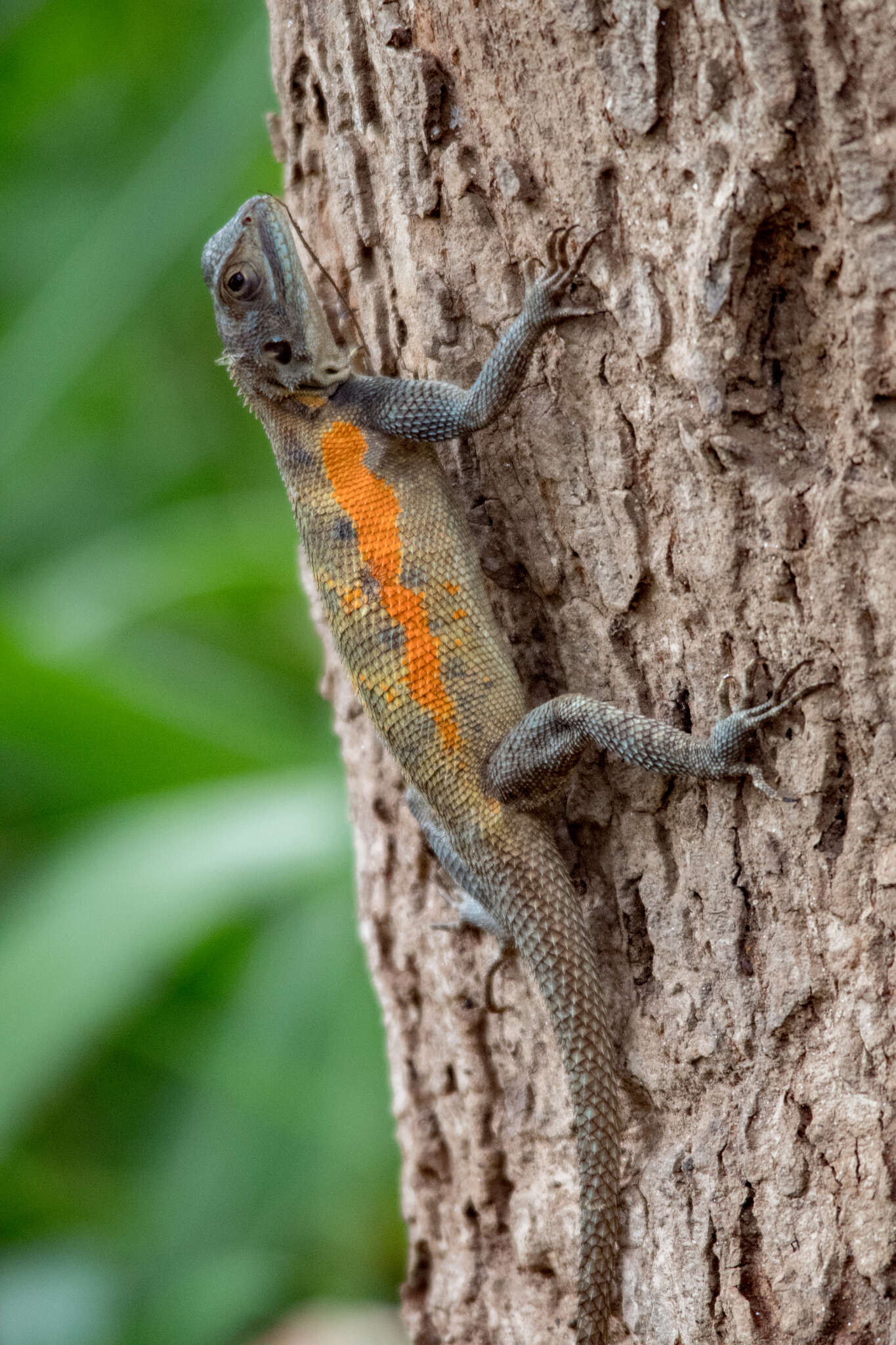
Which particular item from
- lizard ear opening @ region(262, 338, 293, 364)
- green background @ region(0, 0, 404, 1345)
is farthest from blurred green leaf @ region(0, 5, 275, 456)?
lizard ear opening @ region(262, 338, 293, 364)

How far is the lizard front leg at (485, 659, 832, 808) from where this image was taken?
8.32 feet

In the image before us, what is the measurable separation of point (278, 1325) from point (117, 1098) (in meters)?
1.50

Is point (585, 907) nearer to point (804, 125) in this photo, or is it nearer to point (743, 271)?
point (743, 271)

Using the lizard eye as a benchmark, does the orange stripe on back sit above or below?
below

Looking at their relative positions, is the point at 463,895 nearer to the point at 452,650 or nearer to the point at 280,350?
the point at 452,650

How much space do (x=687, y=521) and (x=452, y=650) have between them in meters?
0.71

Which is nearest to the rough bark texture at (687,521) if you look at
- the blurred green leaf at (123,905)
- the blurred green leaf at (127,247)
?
the blurred green leaf at (123,905)

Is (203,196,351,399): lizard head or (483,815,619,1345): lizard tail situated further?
(203,196,351,399): lizard head

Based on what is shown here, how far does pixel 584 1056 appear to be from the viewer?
278cm

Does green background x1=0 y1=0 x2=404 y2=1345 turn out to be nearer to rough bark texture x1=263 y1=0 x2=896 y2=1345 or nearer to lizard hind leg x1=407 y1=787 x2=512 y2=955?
lizard hind leg x1=407 y1=787 x2=512 y2=955

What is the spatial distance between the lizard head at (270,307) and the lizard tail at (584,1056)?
61.5 inches

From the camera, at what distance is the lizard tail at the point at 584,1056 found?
9.09 ft

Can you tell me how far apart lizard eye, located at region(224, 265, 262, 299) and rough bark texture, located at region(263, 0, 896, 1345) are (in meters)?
0.25

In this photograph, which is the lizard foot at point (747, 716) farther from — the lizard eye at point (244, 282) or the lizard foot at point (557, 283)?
the lizard eye at point (244, 282)
